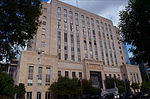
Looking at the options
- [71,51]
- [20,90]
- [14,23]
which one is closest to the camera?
[14,23]

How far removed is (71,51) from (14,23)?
Result: 35758 millimetres

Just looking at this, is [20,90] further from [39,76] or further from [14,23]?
[14,23]

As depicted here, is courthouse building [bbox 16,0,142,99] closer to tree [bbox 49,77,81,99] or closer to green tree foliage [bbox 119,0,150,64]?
tree [bbox 49,77,81,99]

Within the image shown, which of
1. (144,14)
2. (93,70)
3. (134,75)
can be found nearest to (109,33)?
(134,75)

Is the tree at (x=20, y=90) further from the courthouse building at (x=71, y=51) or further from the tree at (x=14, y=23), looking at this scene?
the tree at (x=14, y=23)

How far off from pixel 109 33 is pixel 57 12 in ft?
95.8

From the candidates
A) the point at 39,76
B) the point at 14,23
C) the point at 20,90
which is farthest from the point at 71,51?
the point at 14,23

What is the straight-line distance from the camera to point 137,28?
14.1m

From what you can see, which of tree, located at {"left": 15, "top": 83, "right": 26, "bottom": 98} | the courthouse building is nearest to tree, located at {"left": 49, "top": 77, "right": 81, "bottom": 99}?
the courthouse building

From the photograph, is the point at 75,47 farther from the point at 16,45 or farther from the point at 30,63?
the point at 16,45

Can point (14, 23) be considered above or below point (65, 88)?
above

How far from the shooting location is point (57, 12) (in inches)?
2042

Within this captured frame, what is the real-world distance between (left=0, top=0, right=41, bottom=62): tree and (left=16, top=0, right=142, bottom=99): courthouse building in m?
20.4

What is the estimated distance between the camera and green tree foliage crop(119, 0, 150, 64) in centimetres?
1301
